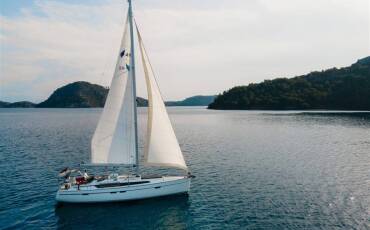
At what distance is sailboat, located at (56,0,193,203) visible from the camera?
3109 cm

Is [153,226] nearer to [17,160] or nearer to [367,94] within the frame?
[17,160]

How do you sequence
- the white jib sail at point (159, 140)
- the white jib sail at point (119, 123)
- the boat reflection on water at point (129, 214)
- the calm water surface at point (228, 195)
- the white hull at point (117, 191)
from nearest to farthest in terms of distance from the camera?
the boat reflection on water at point (129, 214), the calm water surface at point (228, 195), the white jib sail at point (119, 123), the white hull at point (117, 191), the white jib sail at point (159, 140)

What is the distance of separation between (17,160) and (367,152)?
6041cm

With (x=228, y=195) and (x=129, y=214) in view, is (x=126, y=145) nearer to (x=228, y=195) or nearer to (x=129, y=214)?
(x=129, y=214)

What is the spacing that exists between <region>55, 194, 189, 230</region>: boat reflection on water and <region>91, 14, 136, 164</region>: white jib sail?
4355mm

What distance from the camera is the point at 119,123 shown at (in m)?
31.8

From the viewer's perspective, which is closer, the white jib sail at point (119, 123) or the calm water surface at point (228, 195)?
the calm water surface at point (228, 195)

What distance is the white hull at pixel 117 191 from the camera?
103ft

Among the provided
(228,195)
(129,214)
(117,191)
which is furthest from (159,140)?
(228,195)

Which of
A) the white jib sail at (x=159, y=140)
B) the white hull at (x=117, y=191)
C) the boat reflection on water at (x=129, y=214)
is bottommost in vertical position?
the boat reflection on water at (x=129, y=214)

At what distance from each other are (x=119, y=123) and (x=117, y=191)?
6548mm

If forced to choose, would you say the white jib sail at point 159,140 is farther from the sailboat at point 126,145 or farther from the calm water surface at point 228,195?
the calm water surface at point 228,195

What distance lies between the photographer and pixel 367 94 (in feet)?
624

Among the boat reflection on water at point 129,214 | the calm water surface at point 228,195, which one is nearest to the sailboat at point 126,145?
the boat reflection on water at point 129,214
